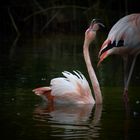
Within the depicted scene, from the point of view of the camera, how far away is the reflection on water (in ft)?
24.8

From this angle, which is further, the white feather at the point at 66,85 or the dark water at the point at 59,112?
the white feather at the point at 66,85

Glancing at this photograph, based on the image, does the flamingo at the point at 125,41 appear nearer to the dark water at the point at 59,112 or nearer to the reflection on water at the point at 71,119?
the dark water at the point at 59,112

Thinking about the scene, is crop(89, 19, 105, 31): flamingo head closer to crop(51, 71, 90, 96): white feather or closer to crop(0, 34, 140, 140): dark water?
crop(51, 71, 90, 96): white feather

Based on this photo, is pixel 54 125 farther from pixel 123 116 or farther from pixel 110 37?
pixel 110 37

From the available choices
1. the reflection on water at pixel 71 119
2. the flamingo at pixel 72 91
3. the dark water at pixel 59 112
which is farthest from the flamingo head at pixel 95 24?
the reflection on water at pixel 71 119

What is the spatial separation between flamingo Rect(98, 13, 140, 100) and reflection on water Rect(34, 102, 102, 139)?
1202mm

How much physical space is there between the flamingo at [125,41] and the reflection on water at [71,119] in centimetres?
120

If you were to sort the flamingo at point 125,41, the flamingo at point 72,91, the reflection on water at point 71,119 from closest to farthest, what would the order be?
the reflection on water at point 71,119, the flamingo at point 72,91, the flamingo at point 125,41

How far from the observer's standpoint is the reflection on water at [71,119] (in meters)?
7.56

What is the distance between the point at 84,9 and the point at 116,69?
23429 millimetres

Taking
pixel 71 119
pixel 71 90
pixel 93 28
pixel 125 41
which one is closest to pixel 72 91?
pixel 71 90

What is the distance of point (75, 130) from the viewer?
7.76 m

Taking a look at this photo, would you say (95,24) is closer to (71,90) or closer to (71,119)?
(71,90)

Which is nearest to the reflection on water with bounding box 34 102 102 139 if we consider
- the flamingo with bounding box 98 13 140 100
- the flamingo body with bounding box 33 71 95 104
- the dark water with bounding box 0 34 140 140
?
the dark water with bounding box 0 34 140 140
